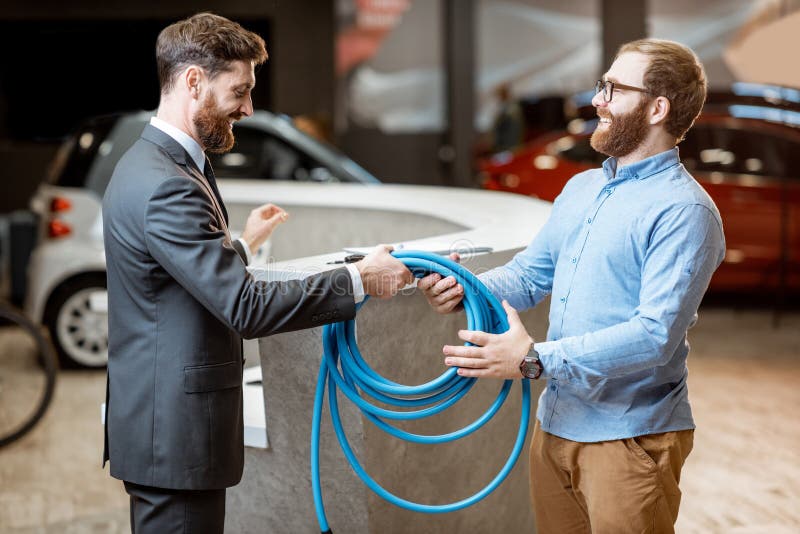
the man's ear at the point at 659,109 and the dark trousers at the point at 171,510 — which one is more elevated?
the man's ear at the point at 659,109

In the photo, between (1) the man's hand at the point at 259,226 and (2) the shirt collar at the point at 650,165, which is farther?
(1) the man's hand at the point at 259,226

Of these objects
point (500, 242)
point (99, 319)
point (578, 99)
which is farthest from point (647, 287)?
point (578, 99)

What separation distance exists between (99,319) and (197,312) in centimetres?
423

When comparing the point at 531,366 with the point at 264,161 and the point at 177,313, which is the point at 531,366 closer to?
the point at 177,313

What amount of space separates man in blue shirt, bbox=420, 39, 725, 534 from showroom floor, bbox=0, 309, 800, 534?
1783 mm

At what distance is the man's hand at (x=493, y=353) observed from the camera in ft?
6.49

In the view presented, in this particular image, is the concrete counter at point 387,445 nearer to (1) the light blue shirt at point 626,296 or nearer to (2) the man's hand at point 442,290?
(2) the man's hand at point 442,290

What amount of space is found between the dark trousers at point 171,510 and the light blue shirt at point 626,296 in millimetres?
799

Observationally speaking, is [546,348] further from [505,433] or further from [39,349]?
[39,349]

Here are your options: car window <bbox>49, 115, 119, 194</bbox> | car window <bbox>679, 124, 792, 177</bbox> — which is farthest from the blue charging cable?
car window <bbox>679, 124, 792, 177</bbox>

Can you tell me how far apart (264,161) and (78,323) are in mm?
1615

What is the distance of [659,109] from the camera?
206 centimetres

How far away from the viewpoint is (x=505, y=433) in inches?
120

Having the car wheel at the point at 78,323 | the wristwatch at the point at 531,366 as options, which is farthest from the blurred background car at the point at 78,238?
the wristwatch at the point at 531,366
